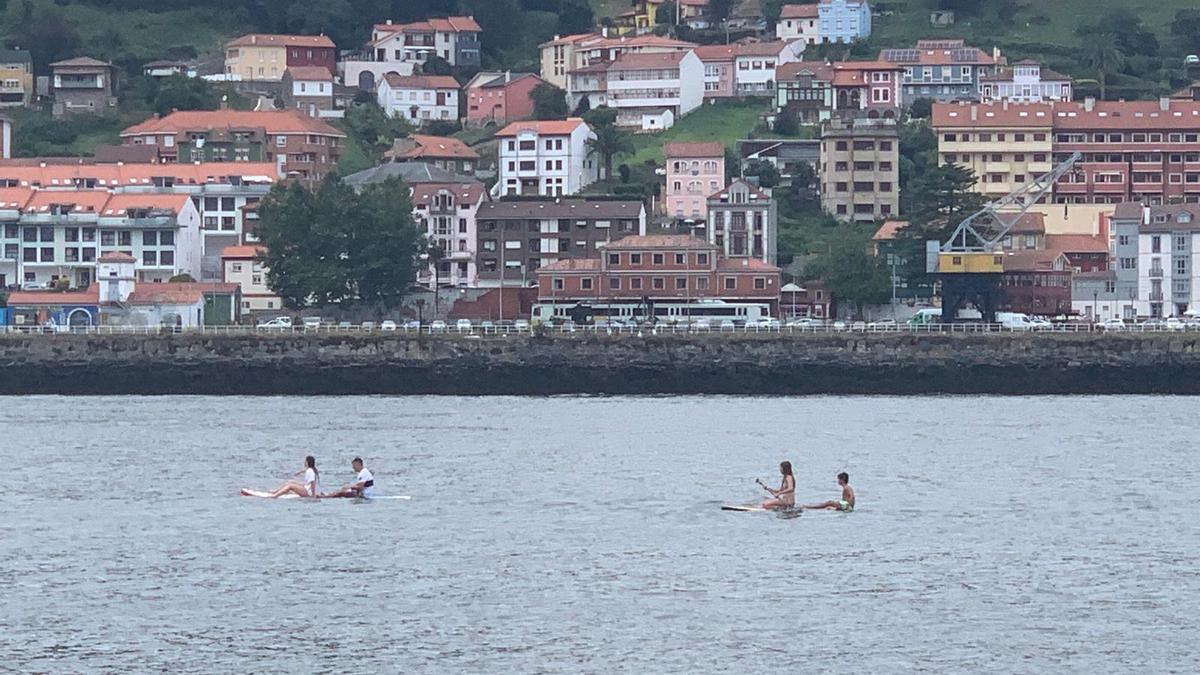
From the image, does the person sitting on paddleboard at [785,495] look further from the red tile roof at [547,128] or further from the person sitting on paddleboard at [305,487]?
the red tile roof at [547,128]

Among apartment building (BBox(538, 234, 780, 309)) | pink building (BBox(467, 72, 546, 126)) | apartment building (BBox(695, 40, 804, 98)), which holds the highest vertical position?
apartment building (BBox(695, 40, 804, 98))

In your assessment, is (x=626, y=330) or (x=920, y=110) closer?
(x=626, y=330)

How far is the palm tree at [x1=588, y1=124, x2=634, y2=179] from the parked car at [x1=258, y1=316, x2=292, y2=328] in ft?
140

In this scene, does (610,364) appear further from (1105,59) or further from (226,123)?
(1105,59)

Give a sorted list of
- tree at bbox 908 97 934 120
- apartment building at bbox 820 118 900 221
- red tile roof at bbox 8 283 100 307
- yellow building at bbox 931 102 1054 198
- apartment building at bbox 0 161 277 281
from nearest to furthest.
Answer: red tile roof at bbox 8 283 100 307
apartment building at bbox 0 161 277 281
apartment building at bbox 820 118 900 221
yellow building at bbox 931 102 1054 198
tree at bbox 908 97 934 120

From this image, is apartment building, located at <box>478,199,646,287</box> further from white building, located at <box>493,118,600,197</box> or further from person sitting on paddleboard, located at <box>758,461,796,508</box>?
person sitting on paddleboard, located at <box>758,461,796,508</box>

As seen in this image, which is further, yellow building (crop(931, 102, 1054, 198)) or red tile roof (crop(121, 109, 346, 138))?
red tile roof (crop(121, 109, 346, 138))

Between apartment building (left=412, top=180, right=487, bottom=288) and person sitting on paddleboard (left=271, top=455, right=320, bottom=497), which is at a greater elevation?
apartment building (left=412, top=180, right=487, bottom=288)

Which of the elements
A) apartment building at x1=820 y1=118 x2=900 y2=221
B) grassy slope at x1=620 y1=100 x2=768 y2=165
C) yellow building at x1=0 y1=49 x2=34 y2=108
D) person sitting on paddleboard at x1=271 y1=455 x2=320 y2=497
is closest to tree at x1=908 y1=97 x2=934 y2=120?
grassy slope at x1=620 y1=100 x2=768 y2=165

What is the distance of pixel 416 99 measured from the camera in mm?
198625

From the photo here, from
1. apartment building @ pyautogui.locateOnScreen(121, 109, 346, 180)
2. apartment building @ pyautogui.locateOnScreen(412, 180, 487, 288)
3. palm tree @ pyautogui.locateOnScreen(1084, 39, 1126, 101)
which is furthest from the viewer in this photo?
palm tree @ pyautogui.locateOnScreen(1084, 39, 1126, 101)

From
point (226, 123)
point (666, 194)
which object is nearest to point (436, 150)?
point (226, 123)

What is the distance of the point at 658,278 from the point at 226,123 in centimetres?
4687

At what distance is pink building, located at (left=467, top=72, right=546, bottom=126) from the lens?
19488cm
